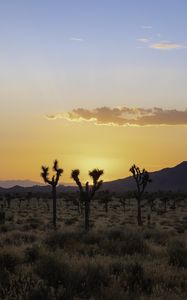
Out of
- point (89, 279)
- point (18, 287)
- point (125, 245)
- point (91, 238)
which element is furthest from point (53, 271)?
point (91, 238)

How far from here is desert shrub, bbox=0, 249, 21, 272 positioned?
44.5ft

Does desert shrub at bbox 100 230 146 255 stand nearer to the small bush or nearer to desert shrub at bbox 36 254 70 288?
the small bush

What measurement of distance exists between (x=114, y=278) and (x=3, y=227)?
72.4 ft

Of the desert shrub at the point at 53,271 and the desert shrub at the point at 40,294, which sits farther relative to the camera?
the desert shrub at the point at 53,271

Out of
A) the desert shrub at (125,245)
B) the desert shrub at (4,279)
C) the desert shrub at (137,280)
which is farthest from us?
the desert shrub at (125,245)

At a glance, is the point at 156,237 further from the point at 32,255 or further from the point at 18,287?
the point at 18,287

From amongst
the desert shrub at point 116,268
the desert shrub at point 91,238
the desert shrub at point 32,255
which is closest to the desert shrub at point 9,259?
the desert shrub at point 32,255

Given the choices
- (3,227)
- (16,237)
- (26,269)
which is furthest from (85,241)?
(3,227)

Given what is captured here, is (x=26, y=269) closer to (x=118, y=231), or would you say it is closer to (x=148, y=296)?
(x=148, y=296)

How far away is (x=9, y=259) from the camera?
14016mm

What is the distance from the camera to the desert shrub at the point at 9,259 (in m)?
13.6

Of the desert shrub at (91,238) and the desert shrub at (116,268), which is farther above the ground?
the desert shrub at (91,238)

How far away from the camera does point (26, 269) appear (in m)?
12.7

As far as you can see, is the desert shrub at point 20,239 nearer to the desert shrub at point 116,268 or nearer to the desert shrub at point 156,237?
the desert shrub at point 156,237
